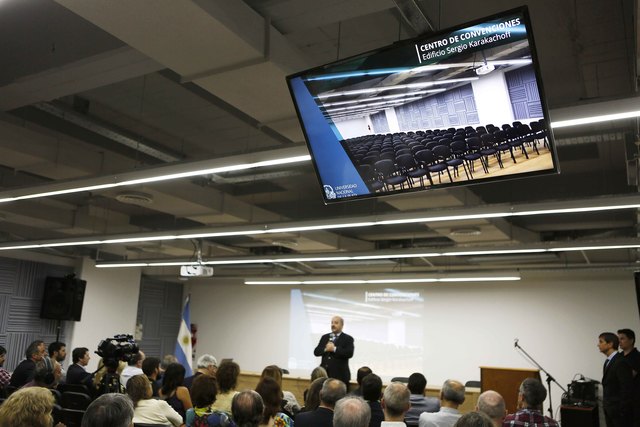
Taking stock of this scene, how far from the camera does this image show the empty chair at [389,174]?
3077 mm

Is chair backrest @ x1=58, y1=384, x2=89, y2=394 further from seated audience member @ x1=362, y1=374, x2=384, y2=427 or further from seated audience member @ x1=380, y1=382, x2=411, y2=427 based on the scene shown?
seated audience member @ x1=380, y1=382, x2=411, y2=427

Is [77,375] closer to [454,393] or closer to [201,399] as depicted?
[201,399]

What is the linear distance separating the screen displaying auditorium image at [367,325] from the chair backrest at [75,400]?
804 centimetres

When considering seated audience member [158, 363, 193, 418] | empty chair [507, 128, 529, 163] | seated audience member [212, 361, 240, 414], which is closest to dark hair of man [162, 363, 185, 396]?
seated audience member [158, 363, 193, 418]

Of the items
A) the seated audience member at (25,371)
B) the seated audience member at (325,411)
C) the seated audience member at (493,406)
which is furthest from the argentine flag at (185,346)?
the seated audience member at (493,406)

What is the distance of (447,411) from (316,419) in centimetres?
A: 100

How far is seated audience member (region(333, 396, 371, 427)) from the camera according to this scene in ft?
9.53

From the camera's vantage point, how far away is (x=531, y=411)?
12.8 ft

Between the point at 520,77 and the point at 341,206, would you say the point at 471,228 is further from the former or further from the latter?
A: the point at 520,77

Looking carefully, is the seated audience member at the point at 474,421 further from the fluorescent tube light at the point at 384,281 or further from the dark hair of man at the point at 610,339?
the fluorescent tube light at the point at 384,281

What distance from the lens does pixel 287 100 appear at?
4094 millimetres

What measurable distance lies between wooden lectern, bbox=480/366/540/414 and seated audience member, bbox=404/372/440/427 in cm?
301

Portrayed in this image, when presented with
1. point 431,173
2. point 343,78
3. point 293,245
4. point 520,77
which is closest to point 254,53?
point 343,78

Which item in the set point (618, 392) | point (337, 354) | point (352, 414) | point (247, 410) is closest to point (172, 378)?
point (247, 410)
